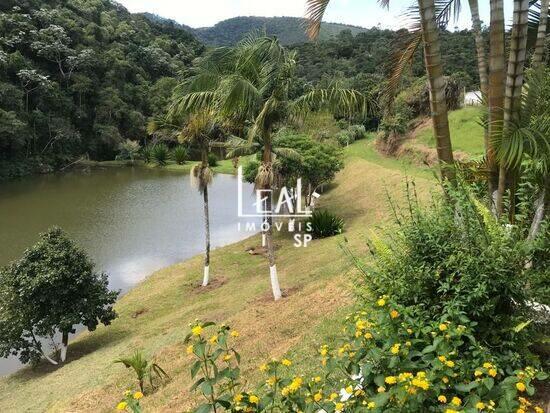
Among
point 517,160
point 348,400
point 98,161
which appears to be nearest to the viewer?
point 348,400

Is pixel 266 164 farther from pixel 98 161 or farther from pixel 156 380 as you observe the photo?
pixel 98 161

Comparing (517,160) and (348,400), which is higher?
(517,160)

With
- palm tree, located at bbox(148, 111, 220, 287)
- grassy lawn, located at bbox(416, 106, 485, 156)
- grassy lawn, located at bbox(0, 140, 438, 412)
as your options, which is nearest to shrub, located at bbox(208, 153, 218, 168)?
grassy lawn, located at bbox(416, 106, 485, 156)

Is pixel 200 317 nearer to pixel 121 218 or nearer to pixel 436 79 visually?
pixel 436 79

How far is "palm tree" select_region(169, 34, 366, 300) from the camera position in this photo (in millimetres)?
7795

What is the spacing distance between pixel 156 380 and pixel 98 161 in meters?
35.0

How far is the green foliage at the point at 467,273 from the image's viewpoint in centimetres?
289

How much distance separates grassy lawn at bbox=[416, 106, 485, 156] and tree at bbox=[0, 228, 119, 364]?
46.1 ft

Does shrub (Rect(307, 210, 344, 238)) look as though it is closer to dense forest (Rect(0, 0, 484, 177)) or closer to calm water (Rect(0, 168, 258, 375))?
calm water (Rect(0, 168, 258, 375))

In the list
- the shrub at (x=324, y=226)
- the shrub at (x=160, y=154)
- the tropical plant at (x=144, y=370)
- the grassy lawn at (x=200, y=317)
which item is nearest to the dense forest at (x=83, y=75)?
the shrub at (x=160, y=154)

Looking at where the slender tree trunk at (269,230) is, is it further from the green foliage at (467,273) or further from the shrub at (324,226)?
the green foliage at (467,273)

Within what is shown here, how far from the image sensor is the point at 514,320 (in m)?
2.95

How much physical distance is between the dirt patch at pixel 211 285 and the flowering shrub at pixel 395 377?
9.26 metres

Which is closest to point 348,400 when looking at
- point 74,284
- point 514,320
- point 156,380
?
point 514,320
